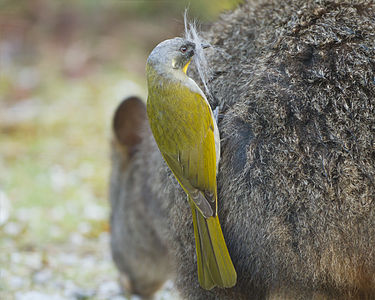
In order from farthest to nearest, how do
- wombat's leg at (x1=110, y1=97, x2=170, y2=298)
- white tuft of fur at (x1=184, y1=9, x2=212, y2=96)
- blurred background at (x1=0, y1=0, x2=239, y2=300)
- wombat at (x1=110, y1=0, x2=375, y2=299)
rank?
blurred background at (x1=0, y1=0, x2=239, y2=300) → wombat's leg at (x1=110, y1=97, x2=170, y2=298) → white tuft of fur at (x1=184, y1=9, x2=212, y2=96) → wombat at (x1=110, y1=0, x2=375, y2=299)

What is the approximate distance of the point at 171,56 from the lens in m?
1.83

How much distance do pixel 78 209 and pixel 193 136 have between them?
110 inches

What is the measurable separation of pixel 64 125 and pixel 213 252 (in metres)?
A: 4.29

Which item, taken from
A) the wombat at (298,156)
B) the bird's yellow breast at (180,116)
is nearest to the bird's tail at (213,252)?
the wombat at (298,156)

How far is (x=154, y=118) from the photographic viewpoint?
6.07ft

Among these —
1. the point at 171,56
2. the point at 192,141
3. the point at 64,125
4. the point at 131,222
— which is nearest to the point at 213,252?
the point at 192,141

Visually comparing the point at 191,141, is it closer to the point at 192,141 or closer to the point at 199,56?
the point at 192,141

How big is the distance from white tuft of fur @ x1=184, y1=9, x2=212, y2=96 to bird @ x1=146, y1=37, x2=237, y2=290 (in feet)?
0.23

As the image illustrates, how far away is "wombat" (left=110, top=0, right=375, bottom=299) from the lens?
1757 millimetres

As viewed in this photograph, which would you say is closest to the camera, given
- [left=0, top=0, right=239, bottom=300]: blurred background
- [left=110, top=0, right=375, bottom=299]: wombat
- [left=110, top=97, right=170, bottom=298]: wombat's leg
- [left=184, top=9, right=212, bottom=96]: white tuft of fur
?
[left=110, top=0, right=375, bottom=299]: wombat

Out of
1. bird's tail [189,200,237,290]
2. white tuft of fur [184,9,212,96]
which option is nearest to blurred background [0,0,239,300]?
white tuft of fur [184,9,212,96]

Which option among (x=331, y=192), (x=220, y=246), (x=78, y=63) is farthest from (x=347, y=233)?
(x=78, y=63)

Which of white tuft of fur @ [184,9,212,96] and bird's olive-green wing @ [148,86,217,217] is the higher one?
white tuft of fur @ [184,9,212,96]

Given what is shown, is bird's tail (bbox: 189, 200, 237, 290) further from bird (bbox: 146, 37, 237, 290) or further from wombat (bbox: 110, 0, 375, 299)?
wombat (bbox: 110, 0, 375, 299)
